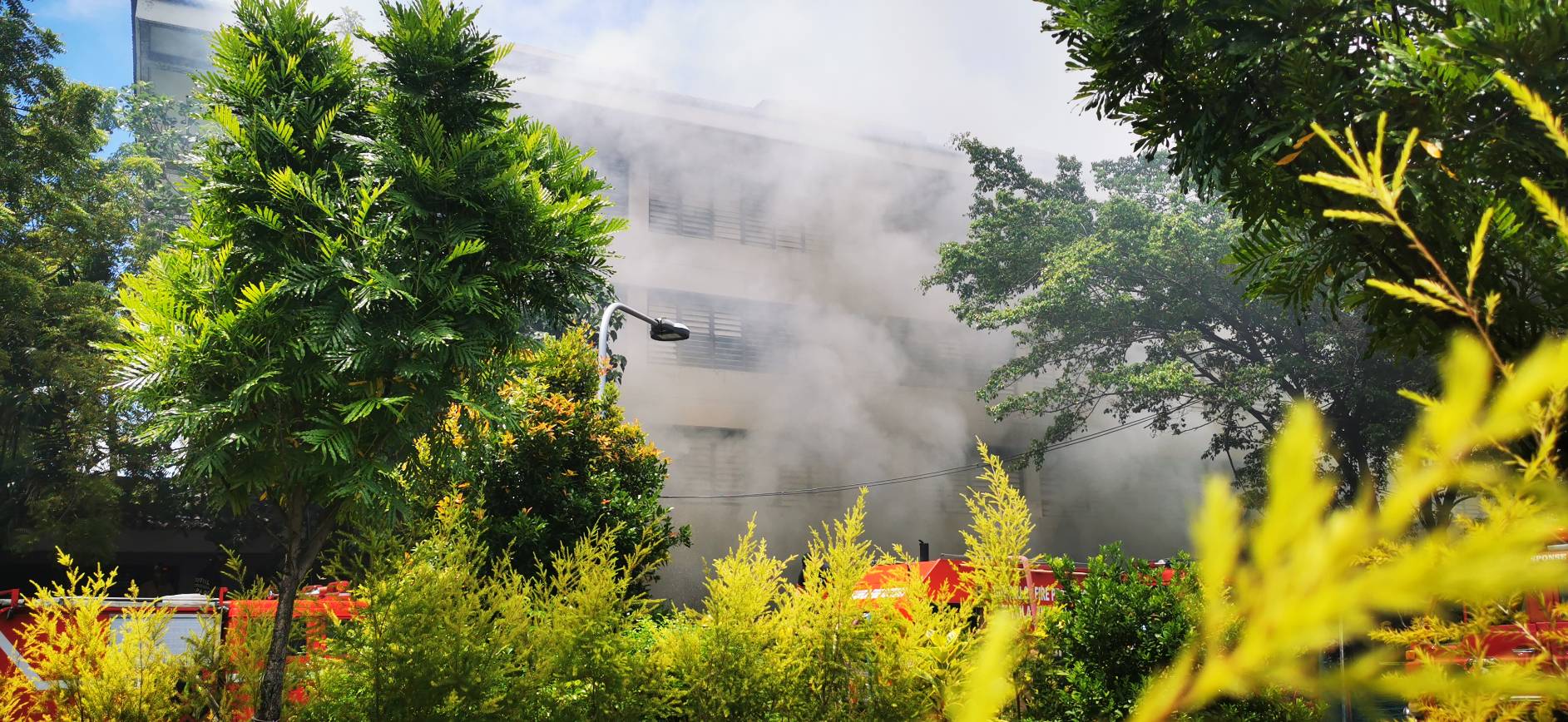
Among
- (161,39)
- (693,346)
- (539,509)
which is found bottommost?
(539,509)

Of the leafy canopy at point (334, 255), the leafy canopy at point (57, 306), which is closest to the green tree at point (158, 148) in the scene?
the leafy canopy at point (57, 306)

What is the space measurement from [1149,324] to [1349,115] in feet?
63.5

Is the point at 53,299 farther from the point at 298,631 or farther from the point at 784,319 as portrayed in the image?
the point at 784,319

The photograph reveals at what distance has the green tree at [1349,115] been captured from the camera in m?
1.90

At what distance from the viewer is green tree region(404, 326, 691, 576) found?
809 cm

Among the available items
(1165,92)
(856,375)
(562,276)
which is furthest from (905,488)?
(1165,92)

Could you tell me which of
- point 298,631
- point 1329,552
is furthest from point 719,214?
point 1329,552

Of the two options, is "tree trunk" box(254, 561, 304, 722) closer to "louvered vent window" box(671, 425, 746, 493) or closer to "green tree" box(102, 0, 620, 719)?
"green tree" box(102, 0, 620, 719)

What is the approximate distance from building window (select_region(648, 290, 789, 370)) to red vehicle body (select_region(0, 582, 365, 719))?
54.9ft

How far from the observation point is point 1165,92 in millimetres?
2689

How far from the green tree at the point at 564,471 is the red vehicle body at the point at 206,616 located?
1.61 metres

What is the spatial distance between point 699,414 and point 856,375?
396cm

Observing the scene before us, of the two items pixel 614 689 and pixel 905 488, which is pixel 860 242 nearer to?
pixel 905 488

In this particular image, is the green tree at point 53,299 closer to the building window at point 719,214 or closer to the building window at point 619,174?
the building window at point 619,174
